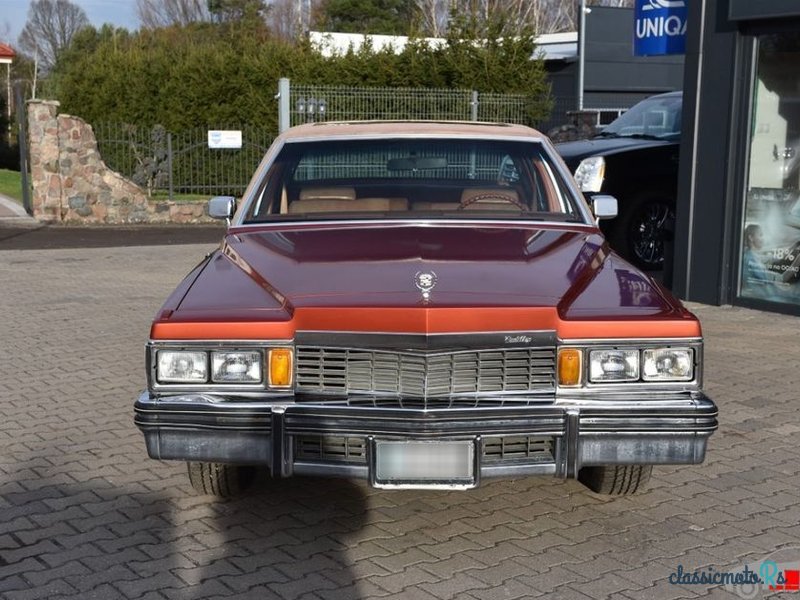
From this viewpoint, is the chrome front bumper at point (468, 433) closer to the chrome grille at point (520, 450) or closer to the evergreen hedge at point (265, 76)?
the chrome grille at point (520, 450)

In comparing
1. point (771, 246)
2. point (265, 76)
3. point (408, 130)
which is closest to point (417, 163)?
point (408, 130)

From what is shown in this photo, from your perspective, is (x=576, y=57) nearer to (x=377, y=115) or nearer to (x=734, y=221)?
(x=377, y=115)

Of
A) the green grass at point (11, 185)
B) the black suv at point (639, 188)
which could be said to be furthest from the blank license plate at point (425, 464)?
the green grass at point (11, 185)

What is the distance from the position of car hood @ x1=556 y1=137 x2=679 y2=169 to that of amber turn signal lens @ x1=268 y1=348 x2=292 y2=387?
27.1 ft

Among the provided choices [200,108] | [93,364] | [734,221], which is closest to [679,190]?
[734,221]

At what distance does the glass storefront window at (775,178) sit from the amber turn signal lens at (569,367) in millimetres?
6122

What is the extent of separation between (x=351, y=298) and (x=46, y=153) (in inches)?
612

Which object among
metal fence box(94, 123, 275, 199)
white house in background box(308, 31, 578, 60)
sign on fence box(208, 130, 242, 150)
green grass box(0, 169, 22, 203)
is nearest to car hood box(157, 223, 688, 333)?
sign on fence box(208, 130, 242, 150)

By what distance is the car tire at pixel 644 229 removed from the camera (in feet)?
39.8

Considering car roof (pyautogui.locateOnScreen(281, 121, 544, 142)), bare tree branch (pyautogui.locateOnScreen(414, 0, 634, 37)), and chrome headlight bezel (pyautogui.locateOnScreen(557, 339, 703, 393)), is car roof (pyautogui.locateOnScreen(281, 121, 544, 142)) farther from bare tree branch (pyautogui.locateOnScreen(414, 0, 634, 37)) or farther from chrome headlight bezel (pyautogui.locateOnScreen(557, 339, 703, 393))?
bare tree branch (pyautogui.locateOnScreen(414, 0, 634, 37))

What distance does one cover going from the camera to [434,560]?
4.43 metres

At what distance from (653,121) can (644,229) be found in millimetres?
1779

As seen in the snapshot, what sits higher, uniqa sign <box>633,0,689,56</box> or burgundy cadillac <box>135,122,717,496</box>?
uniqa sign <box>633,0,689,56</box>

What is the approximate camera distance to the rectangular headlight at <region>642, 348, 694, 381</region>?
429 centimetres
